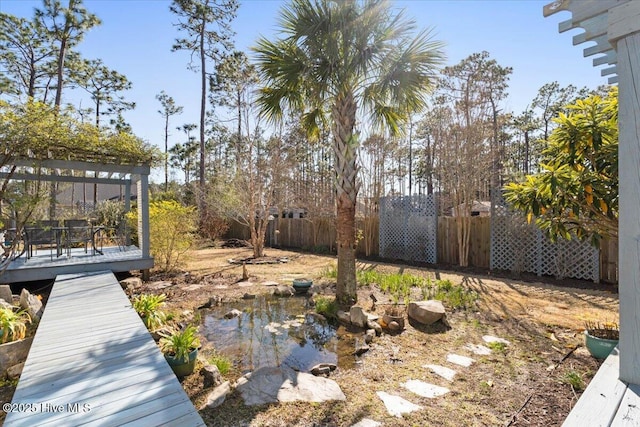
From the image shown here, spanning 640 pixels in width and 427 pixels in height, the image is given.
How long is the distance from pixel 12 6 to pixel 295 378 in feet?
61.0

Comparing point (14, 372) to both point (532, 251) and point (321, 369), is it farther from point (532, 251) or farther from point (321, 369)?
point (532, 251)

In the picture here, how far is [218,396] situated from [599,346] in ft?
11.4

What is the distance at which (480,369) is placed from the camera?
3102mm

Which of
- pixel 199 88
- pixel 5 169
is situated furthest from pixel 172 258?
pixel 199 88

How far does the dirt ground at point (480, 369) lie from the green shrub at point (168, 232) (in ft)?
6.12

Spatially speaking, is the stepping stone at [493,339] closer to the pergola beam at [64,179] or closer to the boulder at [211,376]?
the boulder at [211,376]

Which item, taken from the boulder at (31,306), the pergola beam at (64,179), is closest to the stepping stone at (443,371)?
the boulder at (31,306)

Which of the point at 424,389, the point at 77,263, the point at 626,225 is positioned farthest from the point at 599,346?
the point at 77,263

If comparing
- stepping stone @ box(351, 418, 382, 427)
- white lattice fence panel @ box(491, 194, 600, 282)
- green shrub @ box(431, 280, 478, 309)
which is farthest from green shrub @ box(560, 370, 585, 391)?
white lattice fence panel @ box(491, 194, 600, 282)

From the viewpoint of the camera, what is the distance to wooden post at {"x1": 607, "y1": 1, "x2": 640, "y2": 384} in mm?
1723

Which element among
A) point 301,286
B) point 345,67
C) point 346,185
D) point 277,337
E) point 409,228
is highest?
point 345,67

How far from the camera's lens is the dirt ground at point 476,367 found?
2363 millimetres

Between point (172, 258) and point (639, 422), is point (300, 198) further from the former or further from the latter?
point (639, 422)

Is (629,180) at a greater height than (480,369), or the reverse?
(629,180)
